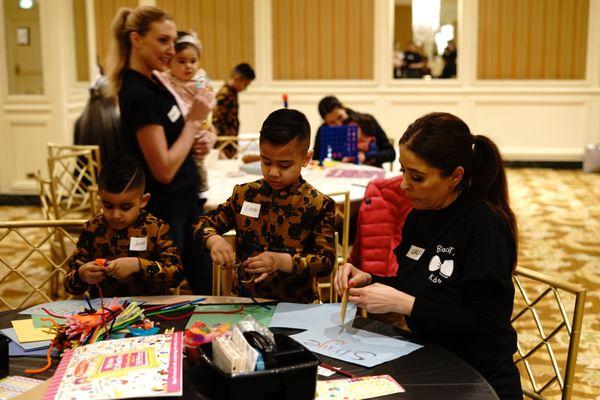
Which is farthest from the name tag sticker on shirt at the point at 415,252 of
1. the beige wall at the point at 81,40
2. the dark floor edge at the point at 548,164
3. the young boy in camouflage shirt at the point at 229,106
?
the dark floor edge at the point at 548,164

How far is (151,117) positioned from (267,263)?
839mm

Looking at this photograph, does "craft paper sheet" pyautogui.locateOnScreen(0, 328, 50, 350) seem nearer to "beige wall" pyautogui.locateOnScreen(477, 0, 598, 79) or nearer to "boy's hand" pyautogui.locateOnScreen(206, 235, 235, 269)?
"boy's hand" pyautogui.locateOnScreen(206, 235, 235, 269)

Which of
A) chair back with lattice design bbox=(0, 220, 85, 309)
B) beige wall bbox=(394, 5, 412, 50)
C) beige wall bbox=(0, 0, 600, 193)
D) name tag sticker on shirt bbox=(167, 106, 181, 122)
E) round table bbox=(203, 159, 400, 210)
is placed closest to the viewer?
name tag sticker on shirt bbox=(167, 106, 181, 122)

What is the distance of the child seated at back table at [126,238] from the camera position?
7.34ft

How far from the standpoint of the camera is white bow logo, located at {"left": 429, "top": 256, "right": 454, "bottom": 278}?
1826 mm

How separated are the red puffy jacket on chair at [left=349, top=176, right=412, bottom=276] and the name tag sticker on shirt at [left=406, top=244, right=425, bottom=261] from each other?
1399 mm

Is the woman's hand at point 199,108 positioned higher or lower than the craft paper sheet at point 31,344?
higher

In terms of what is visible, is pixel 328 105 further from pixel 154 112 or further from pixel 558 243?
pixel 154 112

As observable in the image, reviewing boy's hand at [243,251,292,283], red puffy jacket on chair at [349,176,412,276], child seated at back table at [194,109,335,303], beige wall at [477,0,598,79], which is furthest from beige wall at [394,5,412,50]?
boy's hand at [243,251,292,283]

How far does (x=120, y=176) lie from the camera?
2252 millimetres

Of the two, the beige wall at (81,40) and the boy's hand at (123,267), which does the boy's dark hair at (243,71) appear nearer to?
the beige wall at (81,40)

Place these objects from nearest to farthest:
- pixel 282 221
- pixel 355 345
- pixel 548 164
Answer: pixel 355 345 < pixel 282 221 < pixel 548 164

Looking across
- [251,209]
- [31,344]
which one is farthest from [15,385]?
[251,209]

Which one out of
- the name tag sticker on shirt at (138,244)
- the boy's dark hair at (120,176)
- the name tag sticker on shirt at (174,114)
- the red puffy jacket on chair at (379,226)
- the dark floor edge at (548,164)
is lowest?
the dark floor edge at (548,164)
